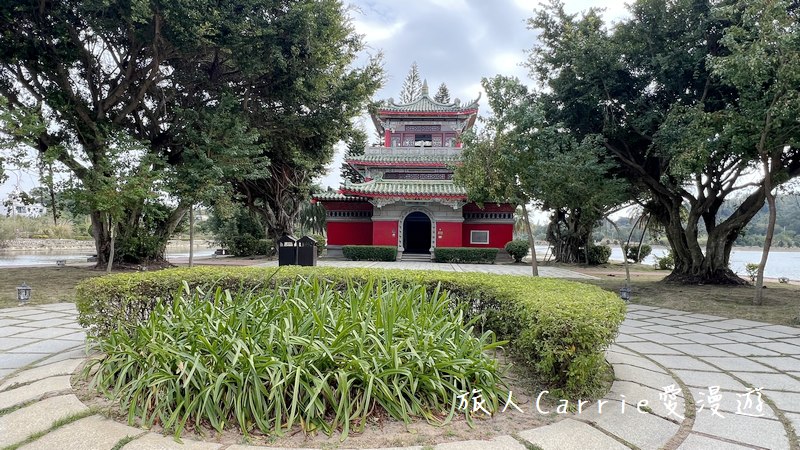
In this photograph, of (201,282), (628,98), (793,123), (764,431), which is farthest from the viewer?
(628,98)

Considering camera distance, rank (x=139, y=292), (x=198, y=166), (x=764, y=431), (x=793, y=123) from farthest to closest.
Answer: (x=198, y=166) → (x=793, y=123) → (x=139, y=292) → (x=764, y=431)

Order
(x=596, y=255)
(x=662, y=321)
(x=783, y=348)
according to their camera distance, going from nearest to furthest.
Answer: (x=783, y=348)
(x=662, y=321)
(x=596, y=255)

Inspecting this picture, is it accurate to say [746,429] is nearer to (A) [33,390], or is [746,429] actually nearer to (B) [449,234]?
(A) [33,390]

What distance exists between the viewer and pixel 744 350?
173 inches

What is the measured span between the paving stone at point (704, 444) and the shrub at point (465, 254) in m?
16.0

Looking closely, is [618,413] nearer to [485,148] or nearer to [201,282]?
[201,282]

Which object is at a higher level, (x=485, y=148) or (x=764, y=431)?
(x=485, y=148)

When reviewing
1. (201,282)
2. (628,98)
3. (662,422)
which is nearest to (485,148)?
(628,98)

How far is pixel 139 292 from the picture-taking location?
3.91 meters

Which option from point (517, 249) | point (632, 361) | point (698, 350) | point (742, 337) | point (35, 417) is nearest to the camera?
point (35, 417)

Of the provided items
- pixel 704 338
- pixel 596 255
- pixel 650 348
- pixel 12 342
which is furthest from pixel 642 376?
pixel 596 255

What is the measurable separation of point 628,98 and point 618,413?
31.7 ft

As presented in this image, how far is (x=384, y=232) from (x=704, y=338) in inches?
591

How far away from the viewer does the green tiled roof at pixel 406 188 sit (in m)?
18.3
